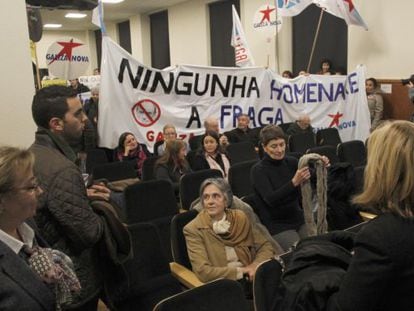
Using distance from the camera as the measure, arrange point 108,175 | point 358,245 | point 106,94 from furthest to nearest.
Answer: point 106,94
point 108,175
point 358,245

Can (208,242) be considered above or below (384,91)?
below

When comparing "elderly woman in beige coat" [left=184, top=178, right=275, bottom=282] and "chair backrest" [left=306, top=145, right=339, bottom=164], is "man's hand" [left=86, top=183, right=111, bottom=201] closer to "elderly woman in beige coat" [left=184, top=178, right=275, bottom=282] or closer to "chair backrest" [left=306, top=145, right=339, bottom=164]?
"elderly woman in beige coat" [left=184, top=178, right=275, bottom=282]

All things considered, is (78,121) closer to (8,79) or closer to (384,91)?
(8,79)

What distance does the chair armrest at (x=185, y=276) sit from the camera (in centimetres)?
226

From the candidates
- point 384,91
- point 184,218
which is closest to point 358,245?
point 184,218

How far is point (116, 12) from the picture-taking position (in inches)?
488

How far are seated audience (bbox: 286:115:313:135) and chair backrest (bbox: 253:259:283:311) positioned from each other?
4335 mm

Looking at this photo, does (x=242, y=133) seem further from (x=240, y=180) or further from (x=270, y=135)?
(x=270, y=135)

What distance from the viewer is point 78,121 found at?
1.85 metres

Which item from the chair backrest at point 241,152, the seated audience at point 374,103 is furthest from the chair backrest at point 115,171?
the seated audience at point 374,103

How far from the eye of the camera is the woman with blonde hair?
111 centimetres

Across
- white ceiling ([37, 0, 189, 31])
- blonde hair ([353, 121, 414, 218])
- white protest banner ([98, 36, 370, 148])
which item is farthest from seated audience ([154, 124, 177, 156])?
white ceiling ([37, 0, 189, 31])

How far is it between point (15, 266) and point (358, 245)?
98cm

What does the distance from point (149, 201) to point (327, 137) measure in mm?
3545
